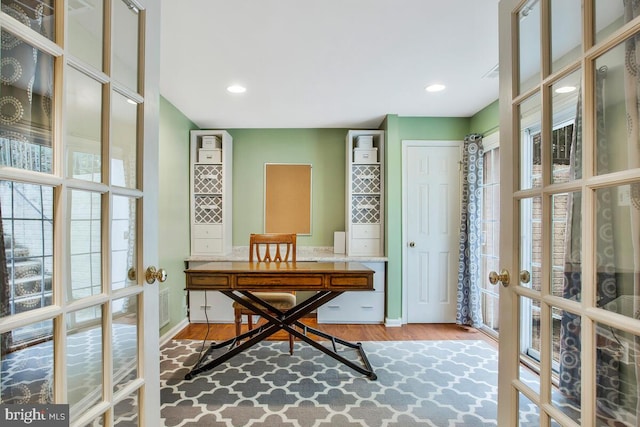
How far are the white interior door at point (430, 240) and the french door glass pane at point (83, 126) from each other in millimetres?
3102

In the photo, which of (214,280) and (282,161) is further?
(282,161)

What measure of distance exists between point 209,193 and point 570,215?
3.49 m

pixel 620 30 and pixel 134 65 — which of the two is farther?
pixel 134 65

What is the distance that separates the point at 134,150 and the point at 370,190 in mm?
2952

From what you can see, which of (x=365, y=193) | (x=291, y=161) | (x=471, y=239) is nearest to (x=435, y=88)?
(x=365, y=193)

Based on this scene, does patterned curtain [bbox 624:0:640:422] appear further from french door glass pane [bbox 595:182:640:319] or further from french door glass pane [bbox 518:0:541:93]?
french door glass pane [bbox 518:0:541:93]

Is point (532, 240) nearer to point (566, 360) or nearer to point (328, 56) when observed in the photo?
point (566, 360)

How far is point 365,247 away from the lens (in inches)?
141

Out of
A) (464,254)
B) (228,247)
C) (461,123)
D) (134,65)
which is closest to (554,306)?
(134,65)

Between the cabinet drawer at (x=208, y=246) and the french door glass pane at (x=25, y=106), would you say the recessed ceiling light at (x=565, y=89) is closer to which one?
the french door glass pane at (x=25, y=106)

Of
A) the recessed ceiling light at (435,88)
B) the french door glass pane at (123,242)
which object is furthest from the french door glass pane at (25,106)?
the recessed ceiling light at (435,88)

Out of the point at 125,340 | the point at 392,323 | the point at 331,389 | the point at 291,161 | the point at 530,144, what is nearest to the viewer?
the point at 125,340

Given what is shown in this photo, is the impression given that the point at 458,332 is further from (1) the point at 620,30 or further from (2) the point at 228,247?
(1) the point at 620,30

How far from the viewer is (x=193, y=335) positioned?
312cm
